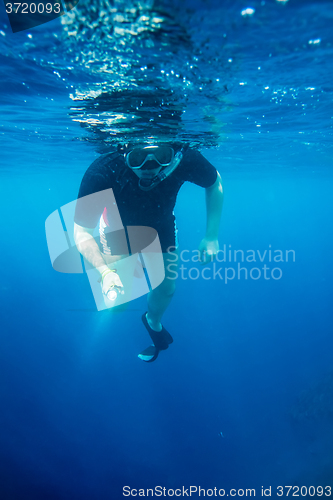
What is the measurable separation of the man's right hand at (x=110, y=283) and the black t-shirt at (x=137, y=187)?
1.19 m

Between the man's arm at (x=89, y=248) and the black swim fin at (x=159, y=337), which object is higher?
the man's arm at (x=89, y=248)

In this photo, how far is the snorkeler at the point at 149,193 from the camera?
163 inches

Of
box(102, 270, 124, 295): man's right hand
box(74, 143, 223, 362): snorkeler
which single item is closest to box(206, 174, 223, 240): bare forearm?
box(74, 143, 223, 362): snorkeler

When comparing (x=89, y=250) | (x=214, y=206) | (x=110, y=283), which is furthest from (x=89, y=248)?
(x=214, y=206)

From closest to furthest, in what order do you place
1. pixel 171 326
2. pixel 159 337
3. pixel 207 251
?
pixel 207 251 < pixel 159 337 < pixel 171 326

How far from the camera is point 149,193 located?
4.76 m

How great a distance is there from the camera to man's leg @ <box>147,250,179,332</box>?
525 centimetres

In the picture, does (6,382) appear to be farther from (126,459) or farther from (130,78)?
(130,78)

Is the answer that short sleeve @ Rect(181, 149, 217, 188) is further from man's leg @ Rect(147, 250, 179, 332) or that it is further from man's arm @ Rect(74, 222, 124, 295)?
man's arm @ Rect(74, 222, 124, 295)

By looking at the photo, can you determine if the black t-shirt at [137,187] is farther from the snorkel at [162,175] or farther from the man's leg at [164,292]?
the man's leg at [164,292]

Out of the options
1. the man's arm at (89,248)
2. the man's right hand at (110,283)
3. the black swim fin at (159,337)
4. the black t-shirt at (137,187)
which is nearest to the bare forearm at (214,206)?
the black t-shirt at (137,187)

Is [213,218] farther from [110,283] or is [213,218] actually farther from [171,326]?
[171,326]

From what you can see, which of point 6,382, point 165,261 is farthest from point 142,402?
point 165,261

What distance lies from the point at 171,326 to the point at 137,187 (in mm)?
11552
